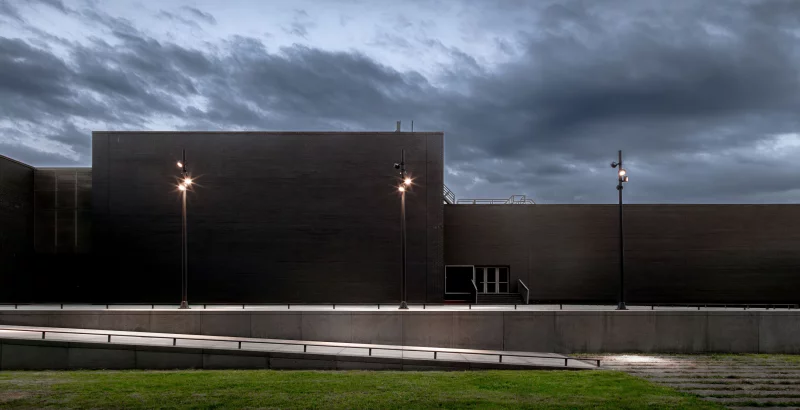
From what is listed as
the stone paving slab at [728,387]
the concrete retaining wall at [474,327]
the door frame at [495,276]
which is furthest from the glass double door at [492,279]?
the stone paving slab at [728,387]

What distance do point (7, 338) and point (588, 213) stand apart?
28.9m

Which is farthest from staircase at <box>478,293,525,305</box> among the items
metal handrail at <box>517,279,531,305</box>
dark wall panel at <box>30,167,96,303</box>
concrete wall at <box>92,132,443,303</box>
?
dark wall panel at <box>30,167,96,303</box>

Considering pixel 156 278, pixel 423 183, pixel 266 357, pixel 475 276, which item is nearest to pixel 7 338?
pixel 266 357

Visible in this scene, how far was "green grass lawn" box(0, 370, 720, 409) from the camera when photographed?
12406mm

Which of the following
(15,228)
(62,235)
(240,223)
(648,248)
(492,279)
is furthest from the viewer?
(492,279)

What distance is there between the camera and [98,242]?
31328 millimetres

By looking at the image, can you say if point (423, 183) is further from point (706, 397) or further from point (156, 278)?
point (706, 397)

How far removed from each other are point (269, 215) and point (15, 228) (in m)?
13.8

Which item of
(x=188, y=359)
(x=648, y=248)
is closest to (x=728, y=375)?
(x=188, y=359)

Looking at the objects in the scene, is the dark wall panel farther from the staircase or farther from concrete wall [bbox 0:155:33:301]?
the staircase

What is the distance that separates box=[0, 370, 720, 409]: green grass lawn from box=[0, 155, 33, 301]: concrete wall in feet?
53.3

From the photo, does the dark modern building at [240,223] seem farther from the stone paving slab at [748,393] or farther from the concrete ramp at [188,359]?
the stone paving slab at [748,393]

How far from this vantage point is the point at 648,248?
33406 mm

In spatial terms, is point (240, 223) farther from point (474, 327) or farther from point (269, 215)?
point (474, 327)
